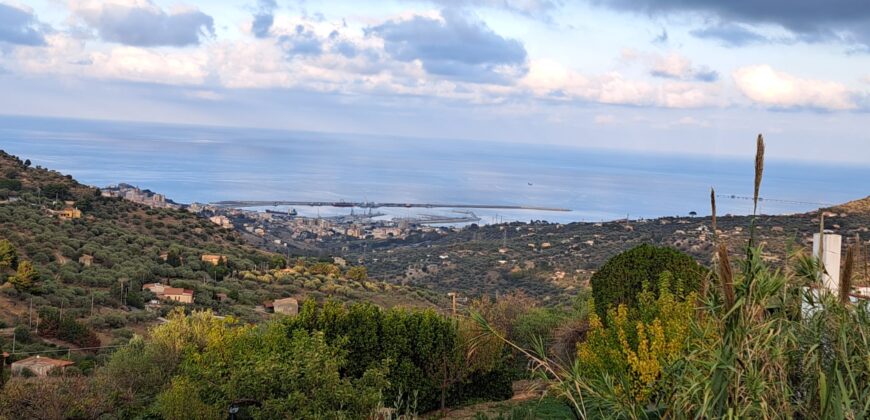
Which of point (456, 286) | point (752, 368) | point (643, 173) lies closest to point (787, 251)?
point (752, 368)

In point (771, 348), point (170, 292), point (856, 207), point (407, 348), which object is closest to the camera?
point (771, 348)

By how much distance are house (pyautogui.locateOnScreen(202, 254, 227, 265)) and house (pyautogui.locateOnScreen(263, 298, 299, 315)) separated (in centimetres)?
620

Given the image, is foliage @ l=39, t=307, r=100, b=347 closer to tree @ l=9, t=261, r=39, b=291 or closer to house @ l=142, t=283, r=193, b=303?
tree @ l=9, t=261, r=39, b=291

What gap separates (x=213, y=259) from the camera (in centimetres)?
3338

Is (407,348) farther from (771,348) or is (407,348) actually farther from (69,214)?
(69,214)

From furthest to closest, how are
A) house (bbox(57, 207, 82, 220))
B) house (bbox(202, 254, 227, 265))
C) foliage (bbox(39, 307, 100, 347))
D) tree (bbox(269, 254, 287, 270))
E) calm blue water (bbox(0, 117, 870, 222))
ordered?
calm blue water (bbox(0, 117, 870, 222)) < tree (bbox(269, 254, 287, 270)) < house (bbox(57, 207, 82, 220)) < house (bbox(202, 254, 227, 265)) < foliage (bbox(39, 307, 100, 347))

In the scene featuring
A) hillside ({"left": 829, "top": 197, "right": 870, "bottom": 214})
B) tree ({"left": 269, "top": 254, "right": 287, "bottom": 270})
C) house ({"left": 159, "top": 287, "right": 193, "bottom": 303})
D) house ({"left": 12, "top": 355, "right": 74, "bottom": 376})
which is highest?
hillside ({"left": 829, "top": 197, "right": 870, "bottom": 214})

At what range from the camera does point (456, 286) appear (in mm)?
39250

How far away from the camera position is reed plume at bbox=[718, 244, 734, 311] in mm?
3344

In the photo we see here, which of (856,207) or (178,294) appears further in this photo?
(856,207)

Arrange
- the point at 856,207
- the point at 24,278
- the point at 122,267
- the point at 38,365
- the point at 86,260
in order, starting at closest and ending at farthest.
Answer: the point at 38,365, the point at 24,278, the point at 122,267, the point at 86,260, the point at 856,207

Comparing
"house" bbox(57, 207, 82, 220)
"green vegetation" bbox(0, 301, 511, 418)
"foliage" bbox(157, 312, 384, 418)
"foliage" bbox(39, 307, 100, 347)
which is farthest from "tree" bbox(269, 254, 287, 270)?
"foliage" bbox(157, 312, 384, 418)

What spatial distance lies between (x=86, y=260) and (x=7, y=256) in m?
3.48

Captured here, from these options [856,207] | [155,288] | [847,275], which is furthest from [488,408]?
[856,207]
